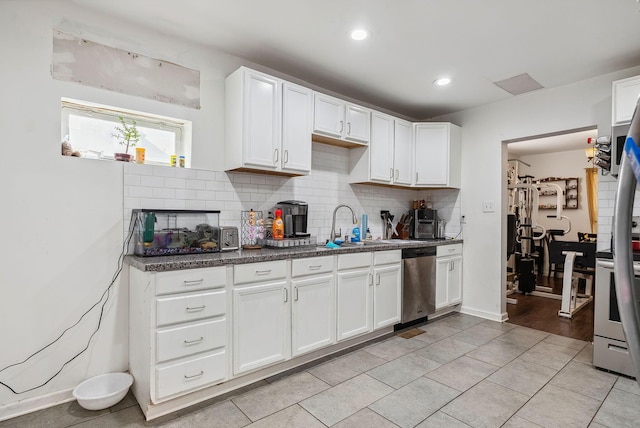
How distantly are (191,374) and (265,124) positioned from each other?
191cm

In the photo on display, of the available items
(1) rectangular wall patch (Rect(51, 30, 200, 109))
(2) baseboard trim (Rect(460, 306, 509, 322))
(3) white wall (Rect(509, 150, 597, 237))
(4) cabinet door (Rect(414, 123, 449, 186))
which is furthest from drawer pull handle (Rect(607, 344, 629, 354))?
(3) white wall (Rect(509, 150, 597, 237))

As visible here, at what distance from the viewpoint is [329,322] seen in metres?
2.84

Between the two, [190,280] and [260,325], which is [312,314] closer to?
[260,325]

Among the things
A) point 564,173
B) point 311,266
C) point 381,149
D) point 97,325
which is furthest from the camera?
point 564,173

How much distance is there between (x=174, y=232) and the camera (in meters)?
2.38

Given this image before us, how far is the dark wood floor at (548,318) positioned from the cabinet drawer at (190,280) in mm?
3465

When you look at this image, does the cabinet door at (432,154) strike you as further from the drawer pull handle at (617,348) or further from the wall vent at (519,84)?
the drawer pull handle at (617,348)

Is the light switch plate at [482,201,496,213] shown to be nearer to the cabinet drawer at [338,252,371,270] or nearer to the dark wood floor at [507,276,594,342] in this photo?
the dark wood floor at [507,276,594,342]

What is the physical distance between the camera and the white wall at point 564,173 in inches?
263

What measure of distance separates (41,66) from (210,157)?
1.19 meters

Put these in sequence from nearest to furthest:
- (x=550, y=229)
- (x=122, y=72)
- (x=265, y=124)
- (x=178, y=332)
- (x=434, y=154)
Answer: (x=178, y=332) < (x=122, y=72) < (x=265, y=124) < (x=434, y=154) < (x=550, y=229)

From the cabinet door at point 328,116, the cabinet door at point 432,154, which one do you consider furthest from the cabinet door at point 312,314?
the cabinet door at point 432,154

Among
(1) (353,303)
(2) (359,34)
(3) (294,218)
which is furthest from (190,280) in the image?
(2) (359,34)

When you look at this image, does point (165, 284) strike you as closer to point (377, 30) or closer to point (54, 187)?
point (54, 187)
